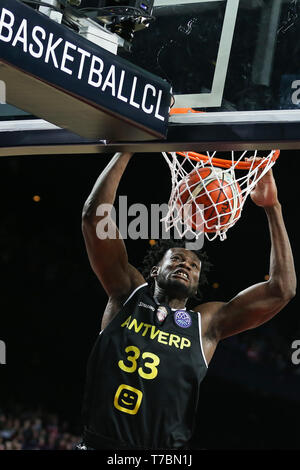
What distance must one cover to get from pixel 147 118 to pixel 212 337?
176 cm

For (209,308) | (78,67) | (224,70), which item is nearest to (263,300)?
(209,308)

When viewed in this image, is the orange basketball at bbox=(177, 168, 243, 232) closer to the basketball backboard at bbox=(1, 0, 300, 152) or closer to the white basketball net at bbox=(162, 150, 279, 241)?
the white basketball net at bbox=(162, 150, 279, 241)

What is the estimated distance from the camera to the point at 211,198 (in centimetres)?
350

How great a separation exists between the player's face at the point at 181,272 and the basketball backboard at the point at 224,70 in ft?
4.39

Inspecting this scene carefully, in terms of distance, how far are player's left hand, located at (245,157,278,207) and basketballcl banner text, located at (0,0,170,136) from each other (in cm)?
115

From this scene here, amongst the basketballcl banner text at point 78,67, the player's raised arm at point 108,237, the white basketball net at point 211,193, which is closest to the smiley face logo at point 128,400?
the player's raised arm at point 108,237

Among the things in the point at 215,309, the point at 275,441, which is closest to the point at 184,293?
the point at 215,309

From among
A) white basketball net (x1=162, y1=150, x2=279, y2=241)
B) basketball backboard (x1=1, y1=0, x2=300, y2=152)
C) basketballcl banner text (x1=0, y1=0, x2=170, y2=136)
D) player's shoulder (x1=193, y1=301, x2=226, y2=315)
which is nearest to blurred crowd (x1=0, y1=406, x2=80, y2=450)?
player's shoulder (x1=193, y1=301, x2=226, y2=315)

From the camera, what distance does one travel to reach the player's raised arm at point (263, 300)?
151 inches

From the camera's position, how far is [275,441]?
7.62 m

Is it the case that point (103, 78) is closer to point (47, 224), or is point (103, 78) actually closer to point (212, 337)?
point (212, 337)

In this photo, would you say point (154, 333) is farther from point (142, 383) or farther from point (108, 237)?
point (108, 237)

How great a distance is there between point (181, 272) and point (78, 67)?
6.19ft

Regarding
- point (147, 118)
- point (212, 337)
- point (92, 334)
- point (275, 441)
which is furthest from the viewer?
point (92, 334)
